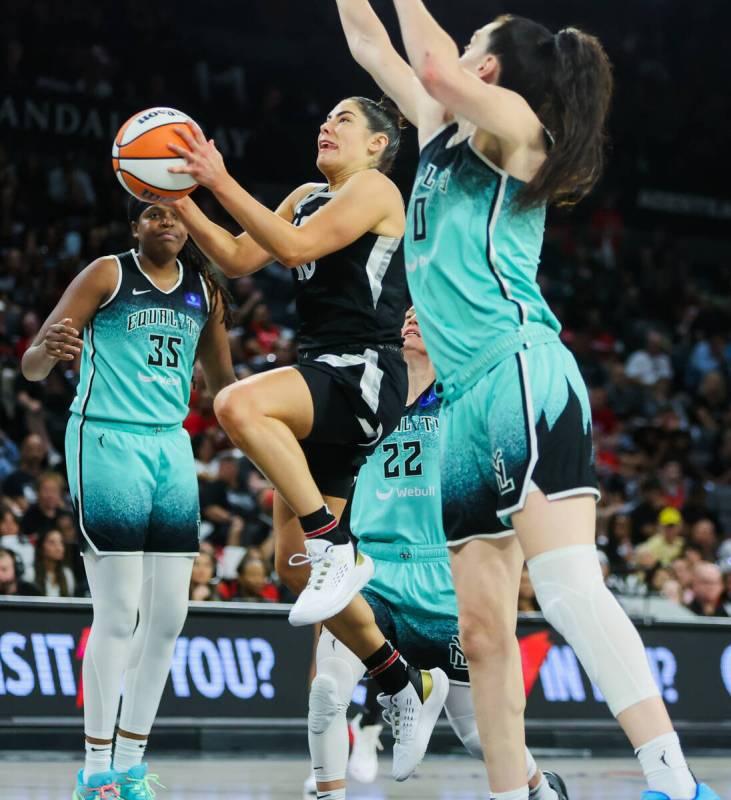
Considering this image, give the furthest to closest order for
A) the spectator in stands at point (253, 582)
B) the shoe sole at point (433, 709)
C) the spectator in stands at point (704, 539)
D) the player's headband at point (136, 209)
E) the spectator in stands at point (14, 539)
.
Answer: the spectator in stands at point (704, 539) → the spectator in stands at point (253, 582) → the spectator in stands at point (14, 539) → the player's headband at point (136, 209) → the shoe sole at point (433, 709)

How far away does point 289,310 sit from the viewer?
17156mm

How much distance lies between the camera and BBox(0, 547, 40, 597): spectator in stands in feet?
29.9

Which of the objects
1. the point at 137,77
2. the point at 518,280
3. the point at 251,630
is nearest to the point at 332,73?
the point at 137,77

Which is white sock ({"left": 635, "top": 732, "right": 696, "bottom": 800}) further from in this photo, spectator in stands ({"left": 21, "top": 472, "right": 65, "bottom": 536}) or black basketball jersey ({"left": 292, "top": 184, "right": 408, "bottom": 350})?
spectator in stands ({"left": 21, "top": 472, "right": 65, "bottom": 536})

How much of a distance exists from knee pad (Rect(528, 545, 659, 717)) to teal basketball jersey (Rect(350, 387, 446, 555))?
2.18 meters

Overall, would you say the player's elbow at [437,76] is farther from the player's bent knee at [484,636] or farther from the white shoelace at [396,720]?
the white shoelace at [396,720]

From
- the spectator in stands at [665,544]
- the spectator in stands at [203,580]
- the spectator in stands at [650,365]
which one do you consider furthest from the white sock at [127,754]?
the spectator in stands at [650,365]

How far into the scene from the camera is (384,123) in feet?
17.3

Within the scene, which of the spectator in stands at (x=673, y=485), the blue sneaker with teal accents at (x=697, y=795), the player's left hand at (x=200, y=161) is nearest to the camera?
the blue sneaker with teal accents at (x=697, y=795)

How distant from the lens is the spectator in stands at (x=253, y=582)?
9930 millimetres

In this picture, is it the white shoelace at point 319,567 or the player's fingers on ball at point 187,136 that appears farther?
the white shoelace at point 319,567

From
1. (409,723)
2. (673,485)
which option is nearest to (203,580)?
(409,723)

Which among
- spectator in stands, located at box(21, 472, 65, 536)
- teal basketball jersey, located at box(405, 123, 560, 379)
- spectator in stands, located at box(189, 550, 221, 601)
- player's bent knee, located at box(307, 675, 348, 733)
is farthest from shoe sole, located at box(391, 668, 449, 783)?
spectator in stands, located at box(21, 472, 65, 536)

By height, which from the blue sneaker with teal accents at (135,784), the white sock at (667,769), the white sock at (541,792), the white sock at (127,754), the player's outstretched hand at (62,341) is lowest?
the blue sneaker with teal accents at (135,784)
